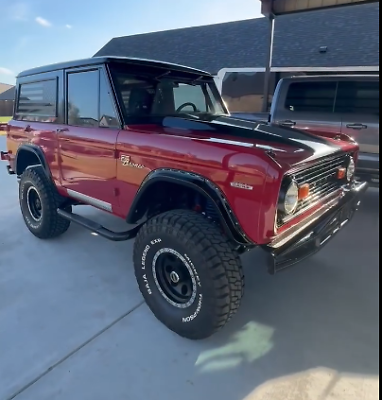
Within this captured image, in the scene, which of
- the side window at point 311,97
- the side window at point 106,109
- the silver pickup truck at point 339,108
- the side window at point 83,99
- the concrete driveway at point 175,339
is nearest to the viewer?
the concrete driveway at point 175,339

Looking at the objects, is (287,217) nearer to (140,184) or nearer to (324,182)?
(324,182)

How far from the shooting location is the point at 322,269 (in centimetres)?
328

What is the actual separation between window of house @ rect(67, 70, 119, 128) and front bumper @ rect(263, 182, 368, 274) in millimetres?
1603

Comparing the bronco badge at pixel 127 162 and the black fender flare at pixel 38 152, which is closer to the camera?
the bronco badge at pixel 127 162

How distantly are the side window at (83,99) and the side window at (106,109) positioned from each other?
0.29 ft

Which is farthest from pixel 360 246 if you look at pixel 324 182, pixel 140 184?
pixel 140 184

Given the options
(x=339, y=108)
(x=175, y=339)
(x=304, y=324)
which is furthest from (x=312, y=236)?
(x=339, y=108)

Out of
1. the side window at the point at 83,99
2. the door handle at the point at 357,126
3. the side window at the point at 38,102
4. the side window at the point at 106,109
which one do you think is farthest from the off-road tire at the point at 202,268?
the door handle at the point at 357,126

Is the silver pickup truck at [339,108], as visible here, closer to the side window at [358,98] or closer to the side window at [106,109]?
the side window at [358,98]

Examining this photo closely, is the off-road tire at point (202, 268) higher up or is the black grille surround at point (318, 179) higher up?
the black grille surround at point (318, 179)

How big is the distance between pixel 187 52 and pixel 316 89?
1202cm

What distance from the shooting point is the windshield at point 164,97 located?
2.80m

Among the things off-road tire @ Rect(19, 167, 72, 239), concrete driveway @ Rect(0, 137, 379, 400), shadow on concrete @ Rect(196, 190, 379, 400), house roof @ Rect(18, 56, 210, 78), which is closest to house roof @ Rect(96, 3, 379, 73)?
house roof @ Rect(18, 56, 210, 78)

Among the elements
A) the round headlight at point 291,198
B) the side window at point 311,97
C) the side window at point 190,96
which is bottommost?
the round headlight at point 291,198
